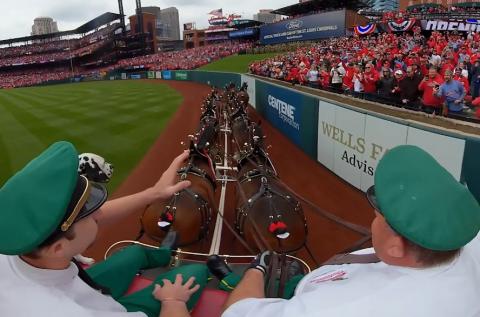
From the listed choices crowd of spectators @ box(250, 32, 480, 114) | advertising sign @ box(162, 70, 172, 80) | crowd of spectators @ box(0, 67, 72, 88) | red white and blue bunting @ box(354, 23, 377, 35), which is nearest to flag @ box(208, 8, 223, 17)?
crowd of spectators @ box(0, 67, 72, 88)

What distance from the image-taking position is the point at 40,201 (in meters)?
1.47

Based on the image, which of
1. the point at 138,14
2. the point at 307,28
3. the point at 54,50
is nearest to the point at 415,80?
the point at 307,28

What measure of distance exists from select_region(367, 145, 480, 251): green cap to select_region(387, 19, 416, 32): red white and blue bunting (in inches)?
1130

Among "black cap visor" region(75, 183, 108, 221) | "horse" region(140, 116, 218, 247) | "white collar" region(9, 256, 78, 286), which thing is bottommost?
"horse" region(140, 116, 218, 247)

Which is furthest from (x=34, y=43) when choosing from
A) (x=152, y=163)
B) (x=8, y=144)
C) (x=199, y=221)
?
(x=199, y=221)

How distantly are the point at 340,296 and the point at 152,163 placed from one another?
29.6ft

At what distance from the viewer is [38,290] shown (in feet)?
4.93

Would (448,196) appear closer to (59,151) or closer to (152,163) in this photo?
(59,151)

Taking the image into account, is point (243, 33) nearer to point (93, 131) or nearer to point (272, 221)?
point (93, 131)

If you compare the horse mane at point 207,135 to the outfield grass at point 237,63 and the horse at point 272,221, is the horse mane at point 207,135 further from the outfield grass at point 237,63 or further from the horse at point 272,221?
the outfield grass at point 237,63

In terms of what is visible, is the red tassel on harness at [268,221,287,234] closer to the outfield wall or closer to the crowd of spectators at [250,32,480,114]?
the outfield wall

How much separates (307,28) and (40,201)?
161ft

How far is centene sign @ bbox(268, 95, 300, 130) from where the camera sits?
1139cm

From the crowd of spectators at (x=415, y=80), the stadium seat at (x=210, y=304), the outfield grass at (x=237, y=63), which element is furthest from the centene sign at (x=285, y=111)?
the outfield grass at (x=237, y=63)
